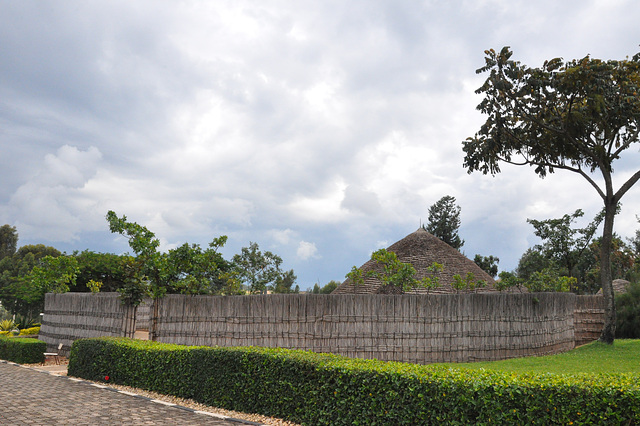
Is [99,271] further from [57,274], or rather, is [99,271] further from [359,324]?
[359,324]

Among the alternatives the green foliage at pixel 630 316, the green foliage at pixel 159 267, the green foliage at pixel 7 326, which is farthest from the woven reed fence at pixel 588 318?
the green foliage at pixel 7 326

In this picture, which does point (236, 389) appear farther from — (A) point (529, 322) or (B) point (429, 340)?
(A) point (529, 322)

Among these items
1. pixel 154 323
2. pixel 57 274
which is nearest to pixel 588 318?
pixel 154 323

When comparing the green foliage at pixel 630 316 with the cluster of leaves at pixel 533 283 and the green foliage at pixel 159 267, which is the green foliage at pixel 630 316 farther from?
the green foliage at pixel 159 267

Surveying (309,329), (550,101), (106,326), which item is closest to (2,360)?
(106,326)

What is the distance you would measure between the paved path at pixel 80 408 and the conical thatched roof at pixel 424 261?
14.7 metres

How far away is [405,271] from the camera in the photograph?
16.5 m

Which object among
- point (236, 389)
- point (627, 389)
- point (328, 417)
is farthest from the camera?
point (236, 389)

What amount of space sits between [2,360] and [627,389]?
20565mm

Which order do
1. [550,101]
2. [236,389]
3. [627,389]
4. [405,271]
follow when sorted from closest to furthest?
[627,389] < [236,389] < [405,271] < [550,101]

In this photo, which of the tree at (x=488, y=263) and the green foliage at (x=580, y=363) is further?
the tree at (x=488, y=263)

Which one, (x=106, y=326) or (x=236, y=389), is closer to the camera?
(x=236, y=389)

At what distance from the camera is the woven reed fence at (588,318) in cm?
2350

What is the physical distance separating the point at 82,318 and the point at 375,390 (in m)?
15.2
